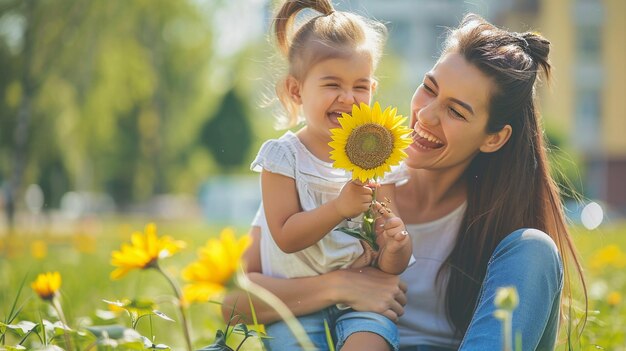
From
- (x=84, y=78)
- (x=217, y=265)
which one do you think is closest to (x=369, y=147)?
(x=217, y=265)

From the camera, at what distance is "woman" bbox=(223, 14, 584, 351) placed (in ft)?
8.21

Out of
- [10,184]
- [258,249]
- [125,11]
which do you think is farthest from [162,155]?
[258,249]

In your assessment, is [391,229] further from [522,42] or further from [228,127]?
[228,127]

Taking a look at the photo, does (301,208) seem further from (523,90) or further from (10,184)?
(10,184)

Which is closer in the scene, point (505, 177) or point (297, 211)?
point (297, 211)

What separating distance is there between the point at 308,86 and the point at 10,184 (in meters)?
6.99

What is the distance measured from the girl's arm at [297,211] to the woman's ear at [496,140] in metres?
0.61

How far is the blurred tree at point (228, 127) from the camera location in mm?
25781

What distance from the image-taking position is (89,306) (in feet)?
13.5

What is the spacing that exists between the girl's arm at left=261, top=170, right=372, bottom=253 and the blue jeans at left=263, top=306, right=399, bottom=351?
0.75 feet

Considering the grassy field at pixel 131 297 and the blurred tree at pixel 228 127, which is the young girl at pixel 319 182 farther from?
the blurred tree at pixel 228 127

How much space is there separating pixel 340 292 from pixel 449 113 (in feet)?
2.00

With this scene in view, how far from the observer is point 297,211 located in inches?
92.8

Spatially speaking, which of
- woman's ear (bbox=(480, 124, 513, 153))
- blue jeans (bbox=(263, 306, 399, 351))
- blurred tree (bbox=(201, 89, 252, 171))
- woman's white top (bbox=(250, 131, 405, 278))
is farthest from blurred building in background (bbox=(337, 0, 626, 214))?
blue jeans (bbox=(263, 306, 399, 351))
